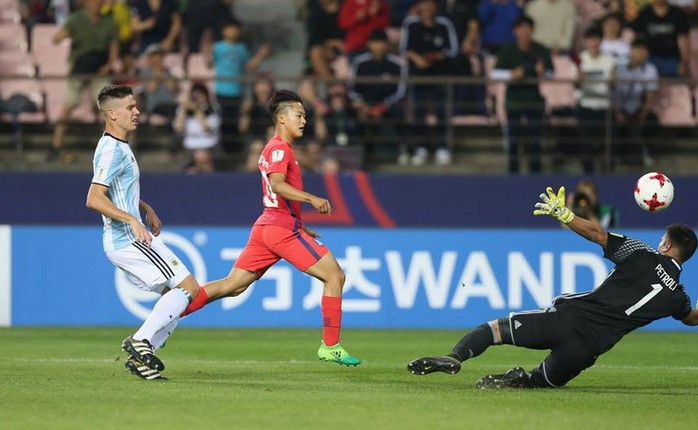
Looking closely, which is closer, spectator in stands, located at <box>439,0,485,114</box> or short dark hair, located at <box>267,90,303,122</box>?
short dark hair, located at <box>267,90,303,122</box>

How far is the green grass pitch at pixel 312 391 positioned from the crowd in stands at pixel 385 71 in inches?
223

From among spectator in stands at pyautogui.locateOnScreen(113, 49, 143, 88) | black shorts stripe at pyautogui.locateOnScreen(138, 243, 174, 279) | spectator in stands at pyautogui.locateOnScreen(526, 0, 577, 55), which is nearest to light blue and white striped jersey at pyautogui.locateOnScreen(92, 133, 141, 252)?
black shorts stripe at pyautogui.locateOnScreen(138, 243, 174, 279)

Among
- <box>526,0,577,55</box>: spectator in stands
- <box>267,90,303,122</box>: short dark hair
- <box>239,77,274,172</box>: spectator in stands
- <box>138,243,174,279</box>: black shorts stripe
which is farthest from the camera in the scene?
<box>526,0,577,55</box>: spectator in stands

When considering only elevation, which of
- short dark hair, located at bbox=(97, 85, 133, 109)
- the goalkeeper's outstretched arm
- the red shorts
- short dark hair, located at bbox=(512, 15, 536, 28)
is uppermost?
short dark hair, located at bbox=(512, 15, 536, 28)

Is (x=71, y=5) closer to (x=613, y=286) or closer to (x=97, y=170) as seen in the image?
(x=97, y=170)

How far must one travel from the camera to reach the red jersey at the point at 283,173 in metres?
10.2

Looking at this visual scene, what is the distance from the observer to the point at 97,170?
379 inches

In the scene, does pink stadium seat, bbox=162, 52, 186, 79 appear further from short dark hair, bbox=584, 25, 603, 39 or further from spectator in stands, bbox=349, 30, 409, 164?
short dark hair, bbox=584, 25, 603, 39

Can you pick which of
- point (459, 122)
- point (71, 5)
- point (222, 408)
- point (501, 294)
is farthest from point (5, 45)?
point (222, 408)

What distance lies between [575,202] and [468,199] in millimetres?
2062

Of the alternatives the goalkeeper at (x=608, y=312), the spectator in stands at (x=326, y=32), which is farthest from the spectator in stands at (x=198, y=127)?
the goalkeeper at (x=608, y=312)

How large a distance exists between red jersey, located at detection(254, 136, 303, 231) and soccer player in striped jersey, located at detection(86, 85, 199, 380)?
945mm

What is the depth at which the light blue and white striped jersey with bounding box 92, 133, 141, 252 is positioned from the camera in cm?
963

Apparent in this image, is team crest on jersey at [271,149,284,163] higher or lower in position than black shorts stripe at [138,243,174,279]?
higher
